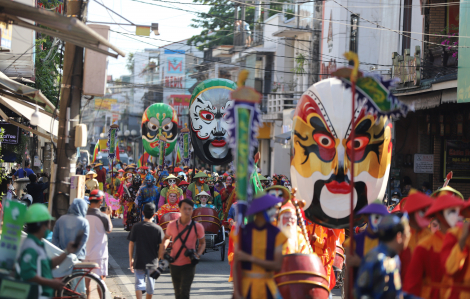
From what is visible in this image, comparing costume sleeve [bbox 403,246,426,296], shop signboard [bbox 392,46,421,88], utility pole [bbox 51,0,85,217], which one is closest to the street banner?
costume sleeve [bbox 403,246,426,296]

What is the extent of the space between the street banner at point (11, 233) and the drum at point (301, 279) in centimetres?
287

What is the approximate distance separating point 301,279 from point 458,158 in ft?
44.8

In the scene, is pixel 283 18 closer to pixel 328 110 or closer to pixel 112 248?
pixel 112 248

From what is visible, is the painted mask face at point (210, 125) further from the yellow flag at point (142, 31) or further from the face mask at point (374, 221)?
the face mask at point (374, 221)

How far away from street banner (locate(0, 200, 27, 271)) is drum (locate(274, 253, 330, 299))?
287 centimetres

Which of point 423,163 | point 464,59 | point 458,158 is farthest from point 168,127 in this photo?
point 464,59

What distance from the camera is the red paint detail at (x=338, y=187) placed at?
29.6 ft

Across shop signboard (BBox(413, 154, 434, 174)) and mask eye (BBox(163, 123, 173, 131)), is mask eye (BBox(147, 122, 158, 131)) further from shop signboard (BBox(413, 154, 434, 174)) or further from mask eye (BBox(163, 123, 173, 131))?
shop signboard (BBox(413, 154, 434, 174))

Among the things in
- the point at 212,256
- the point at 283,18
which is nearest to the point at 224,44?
the point at 283,18

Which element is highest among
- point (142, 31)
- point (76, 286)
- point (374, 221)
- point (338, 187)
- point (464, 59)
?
point (142, 31)

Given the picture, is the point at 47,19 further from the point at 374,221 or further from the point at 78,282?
the point at 374,221

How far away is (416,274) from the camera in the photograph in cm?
566

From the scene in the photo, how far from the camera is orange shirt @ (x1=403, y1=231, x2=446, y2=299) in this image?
565cm

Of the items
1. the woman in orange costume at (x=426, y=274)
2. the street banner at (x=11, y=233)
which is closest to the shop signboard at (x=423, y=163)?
the woman in orange costume at (x=426, y=274)
